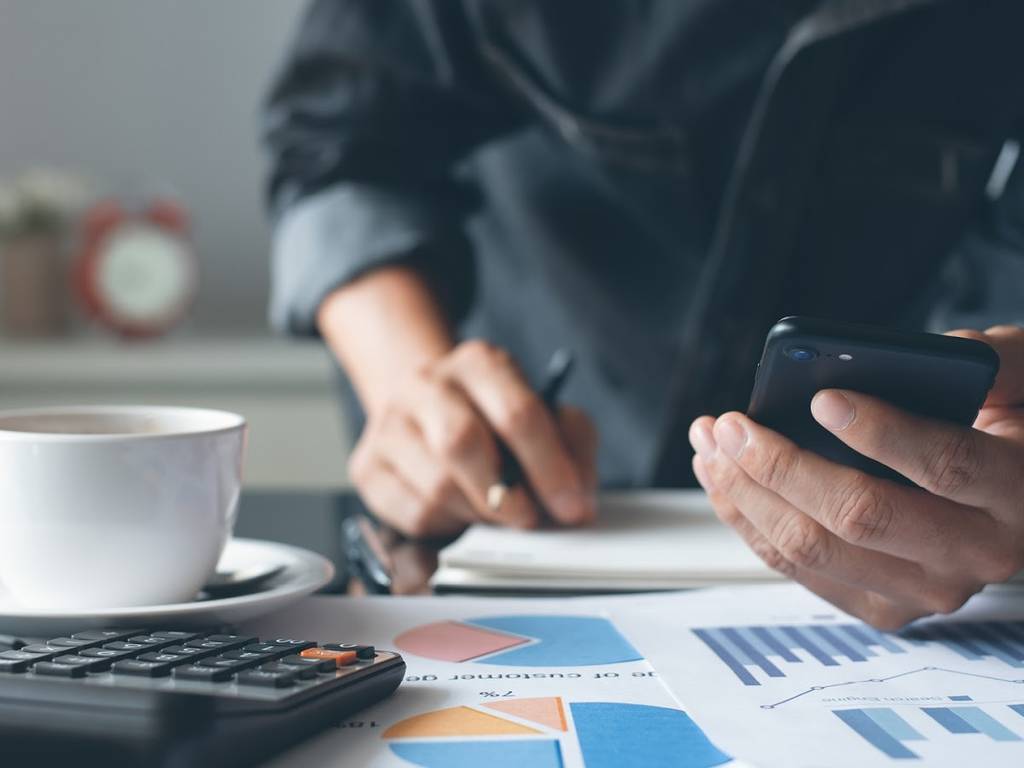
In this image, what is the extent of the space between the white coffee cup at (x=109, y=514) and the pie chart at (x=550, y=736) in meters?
0.14

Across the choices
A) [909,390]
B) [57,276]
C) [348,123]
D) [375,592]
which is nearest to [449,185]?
[348,123]

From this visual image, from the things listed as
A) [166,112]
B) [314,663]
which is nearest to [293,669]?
[314,663]

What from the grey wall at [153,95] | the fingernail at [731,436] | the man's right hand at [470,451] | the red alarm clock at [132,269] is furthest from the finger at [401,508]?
the grey wall at [153,95]

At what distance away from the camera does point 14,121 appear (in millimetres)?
1948

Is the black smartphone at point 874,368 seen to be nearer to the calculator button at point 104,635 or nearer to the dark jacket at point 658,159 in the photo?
the calculator button at point 104,635

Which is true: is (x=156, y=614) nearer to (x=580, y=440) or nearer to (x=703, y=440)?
(x=703, y=440)

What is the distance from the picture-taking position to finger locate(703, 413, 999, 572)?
402mm

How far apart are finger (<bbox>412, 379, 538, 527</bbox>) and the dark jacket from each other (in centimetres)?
26

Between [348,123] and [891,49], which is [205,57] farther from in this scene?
[891,49]

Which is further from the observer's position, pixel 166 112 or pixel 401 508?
pixel 166 112

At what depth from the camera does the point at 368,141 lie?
93 centimetres

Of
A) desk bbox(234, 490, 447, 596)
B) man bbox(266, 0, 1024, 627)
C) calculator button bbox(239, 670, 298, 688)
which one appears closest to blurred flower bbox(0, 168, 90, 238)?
man bbox(266, 0, 1024, 627)

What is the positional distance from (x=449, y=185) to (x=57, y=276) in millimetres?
Answer: 1068

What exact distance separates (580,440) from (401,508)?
12 cm
